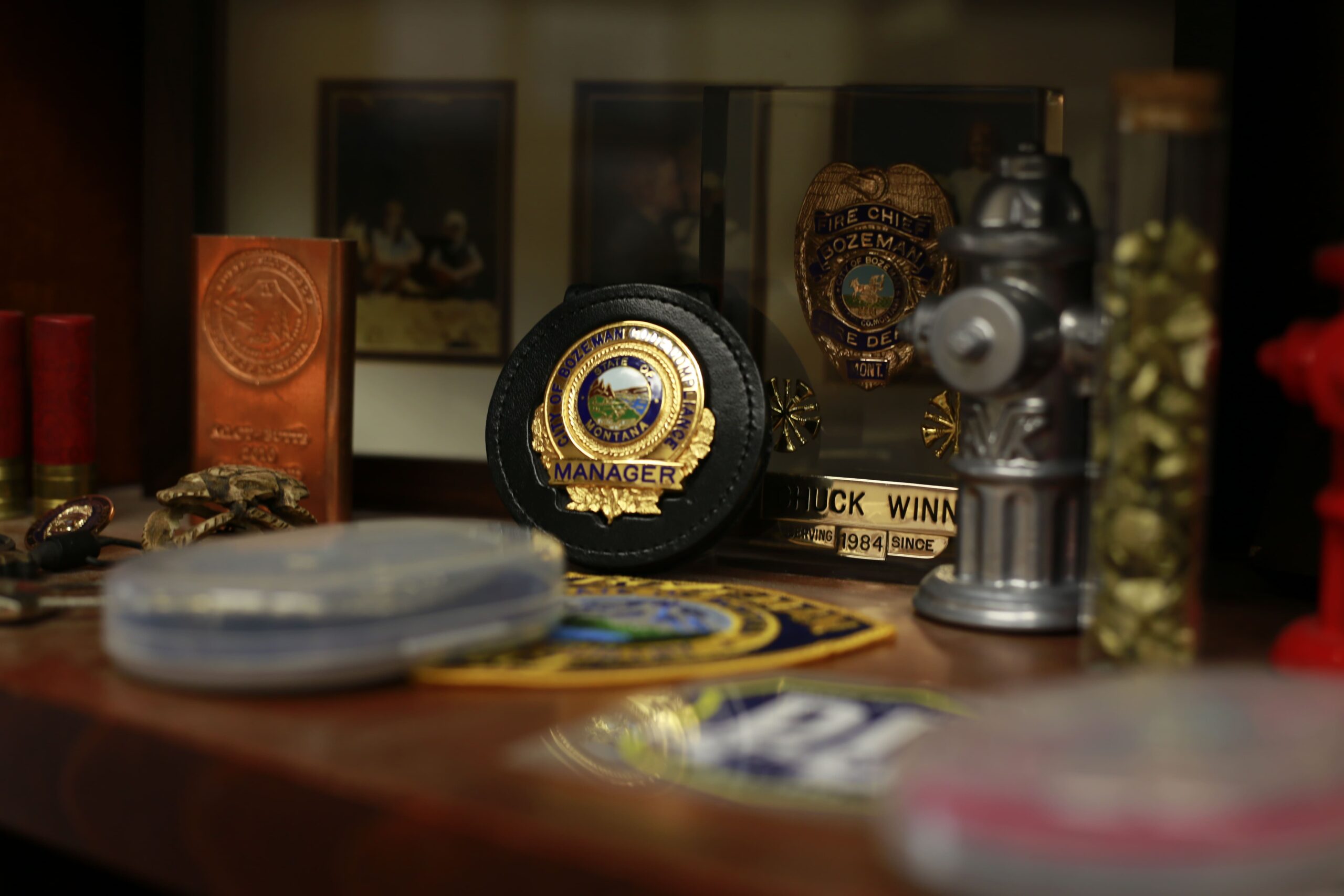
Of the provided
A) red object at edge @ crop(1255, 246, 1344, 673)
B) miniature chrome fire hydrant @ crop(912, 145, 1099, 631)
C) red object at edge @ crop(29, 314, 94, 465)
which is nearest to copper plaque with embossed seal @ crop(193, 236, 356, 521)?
red object at edge @ crop(29, 314, 94, 465)

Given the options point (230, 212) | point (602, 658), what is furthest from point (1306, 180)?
point (230, 212)

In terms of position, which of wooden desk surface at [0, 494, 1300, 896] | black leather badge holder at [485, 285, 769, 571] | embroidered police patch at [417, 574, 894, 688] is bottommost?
wooden desk surface at [0, 494, 1300, 896]

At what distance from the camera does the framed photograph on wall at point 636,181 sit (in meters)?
1.28

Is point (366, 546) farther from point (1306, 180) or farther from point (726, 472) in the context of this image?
point (1306, 180)

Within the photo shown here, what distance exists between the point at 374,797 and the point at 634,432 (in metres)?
0.50

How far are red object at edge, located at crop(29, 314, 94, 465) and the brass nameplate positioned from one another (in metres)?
0.63

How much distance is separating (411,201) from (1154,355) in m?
0.85

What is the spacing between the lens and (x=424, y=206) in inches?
53.4

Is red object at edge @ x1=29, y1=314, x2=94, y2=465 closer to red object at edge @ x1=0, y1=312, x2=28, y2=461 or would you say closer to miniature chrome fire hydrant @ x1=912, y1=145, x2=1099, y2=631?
red object at edge @ x1=0, y1=312, x2=28, y2=461

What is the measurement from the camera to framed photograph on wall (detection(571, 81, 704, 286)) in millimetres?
1276

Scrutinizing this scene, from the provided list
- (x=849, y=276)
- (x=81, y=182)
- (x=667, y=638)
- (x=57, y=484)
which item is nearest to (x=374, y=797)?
(x=667, y=638)

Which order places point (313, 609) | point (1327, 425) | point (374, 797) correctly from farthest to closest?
point (1327, 425) → point (313, 609) → point (374, 797)

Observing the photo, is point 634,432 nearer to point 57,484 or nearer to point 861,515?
point 861,515

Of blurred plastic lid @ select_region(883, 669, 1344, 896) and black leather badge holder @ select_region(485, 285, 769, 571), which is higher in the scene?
black leather badge holder @ select_region(485, 285, 769, 571)
